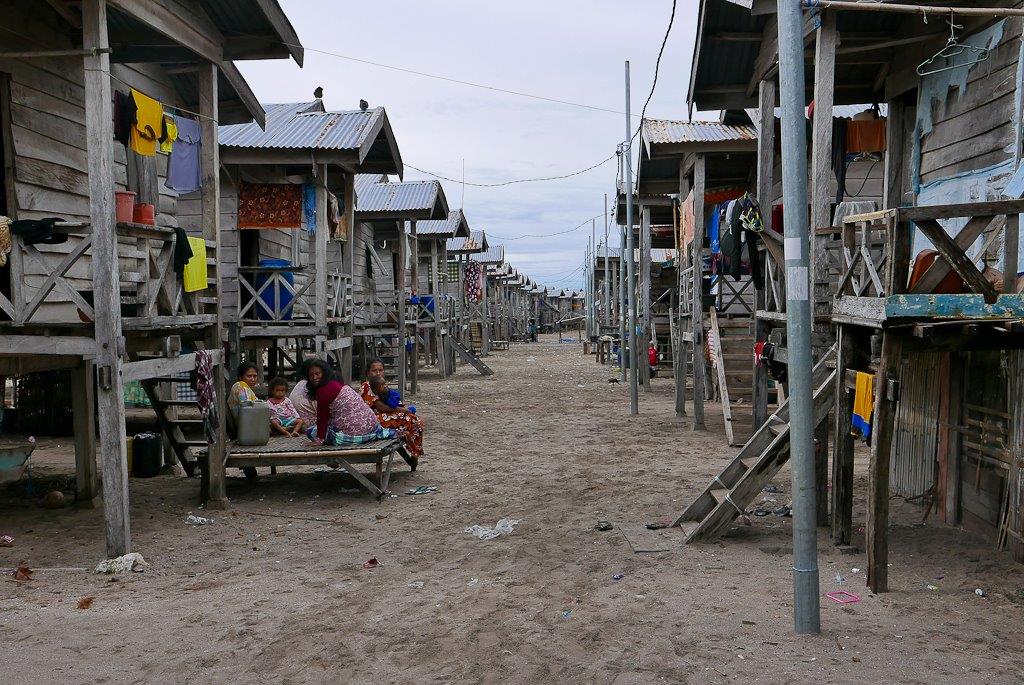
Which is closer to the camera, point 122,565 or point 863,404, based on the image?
point 863,404

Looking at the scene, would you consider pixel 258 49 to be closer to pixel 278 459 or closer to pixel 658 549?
pixel 278 459

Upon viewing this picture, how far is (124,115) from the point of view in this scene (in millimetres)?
8367

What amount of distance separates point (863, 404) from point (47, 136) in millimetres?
8557

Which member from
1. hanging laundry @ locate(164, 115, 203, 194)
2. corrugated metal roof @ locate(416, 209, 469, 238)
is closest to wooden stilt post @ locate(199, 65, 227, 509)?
hanging laundry @ locate(164, 115, 203, 194)

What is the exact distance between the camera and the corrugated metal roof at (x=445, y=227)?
30.6 m

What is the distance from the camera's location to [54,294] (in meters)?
9.34

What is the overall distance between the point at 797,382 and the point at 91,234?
552 cm

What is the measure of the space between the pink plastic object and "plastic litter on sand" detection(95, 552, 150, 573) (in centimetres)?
522

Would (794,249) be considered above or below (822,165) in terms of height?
below

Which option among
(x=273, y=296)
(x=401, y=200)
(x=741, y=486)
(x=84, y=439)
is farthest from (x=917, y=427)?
(x=401, y=200)

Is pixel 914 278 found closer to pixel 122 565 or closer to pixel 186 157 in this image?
pixel 122 565

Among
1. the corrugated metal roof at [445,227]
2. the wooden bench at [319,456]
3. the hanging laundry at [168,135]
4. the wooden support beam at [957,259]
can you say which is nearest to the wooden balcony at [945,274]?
the wooden support beam at [957,259]

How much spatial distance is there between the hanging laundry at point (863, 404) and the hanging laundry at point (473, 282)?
1325 inches

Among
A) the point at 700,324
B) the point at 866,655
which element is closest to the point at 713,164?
the point at 700,324
